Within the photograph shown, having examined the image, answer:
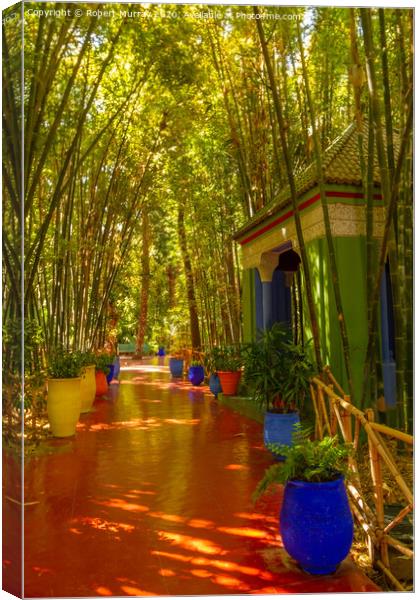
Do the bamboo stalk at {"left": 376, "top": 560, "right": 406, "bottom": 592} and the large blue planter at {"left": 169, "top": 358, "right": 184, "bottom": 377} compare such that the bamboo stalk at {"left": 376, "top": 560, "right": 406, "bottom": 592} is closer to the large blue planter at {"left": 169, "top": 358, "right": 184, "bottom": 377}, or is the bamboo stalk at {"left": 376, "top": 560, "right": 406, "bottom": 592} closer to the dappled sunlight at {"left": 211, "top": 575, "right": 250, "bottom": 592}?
the dappled sunlight at {"left": 211, "top": 575, "right": 250, "bottom": 592}

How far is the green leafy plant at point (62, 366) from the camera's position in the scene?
5.10 metres

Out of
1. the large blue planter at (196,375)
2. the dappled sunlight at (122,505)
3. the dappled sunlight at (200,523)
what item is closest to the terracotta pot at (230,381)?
the large blue planter at (196,375)

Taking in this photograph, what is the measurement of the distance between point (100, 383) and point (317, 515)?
22.1ft

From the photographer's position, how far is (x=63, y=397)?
505cm

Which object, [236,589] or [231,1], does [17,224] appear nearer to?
[231,1]

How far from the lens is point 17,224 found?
87.4 inches

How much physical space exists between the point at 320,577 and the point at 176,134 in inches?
269

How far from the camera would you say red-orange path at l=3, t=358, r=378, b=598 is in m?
2.16

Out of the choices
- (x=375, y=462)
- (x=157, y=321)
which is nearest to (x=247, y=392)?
(x=375, y=462)

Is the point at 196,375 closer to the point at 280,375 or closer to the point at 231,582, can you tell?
the point at 280,375

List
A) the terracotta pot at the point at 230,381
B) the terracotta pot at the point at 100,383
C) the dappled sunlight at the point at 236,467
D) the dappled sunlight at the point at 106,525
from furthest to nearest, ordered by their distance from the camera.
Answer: the terracotta pot at the point at 100,383 → the terracotta pot at the point at 230,381 → the dappled sunlight at the point at 236,467 → the dappled sunlight at the point at 106,525

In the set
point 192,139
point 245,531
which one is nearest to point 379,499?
point 245,531

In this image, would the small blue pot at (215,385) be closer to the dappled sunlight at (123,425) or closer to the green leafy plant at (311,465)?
the dappled sunlight at (123,425)

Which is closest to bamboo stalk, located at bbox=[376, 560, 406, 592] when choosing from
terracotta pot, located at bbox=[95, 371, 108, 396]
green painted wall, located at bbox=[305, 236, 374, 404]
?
green painted wall, located at bbox=[305, 236, 374, 404]
